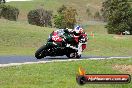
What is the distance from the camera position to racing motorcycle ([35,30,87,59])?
25.7 meters

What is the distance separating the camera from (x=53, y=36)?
2614 cm

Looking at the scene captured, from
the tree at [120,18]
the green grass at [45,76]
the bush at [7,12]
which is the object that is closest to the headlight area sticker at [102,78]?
the green grass at [45,76]

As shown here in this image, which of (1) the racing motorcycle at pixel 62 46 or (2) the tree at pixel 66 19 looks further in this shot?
(2) the tree at pixel 66 19

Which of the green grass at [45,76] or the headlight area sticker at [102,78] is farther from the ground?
the headlight area sticker at [102,78]

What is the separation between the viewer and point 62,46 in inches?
1025

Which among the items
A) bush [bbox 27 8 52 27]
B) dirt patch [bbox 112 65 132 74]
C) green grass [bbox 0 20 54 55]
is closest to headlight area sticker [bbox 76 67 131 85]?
dirt patch [bbox 112 65 132 74]

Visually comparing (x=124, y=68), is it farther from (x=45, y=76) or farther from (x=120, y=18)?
(x=120, y=18)

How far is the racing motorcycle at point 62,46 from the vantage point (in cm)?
2568

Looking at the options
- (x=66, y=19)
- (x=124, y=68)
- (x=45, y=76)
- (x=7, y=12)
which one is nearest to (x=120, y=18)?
(x=66, y=19)

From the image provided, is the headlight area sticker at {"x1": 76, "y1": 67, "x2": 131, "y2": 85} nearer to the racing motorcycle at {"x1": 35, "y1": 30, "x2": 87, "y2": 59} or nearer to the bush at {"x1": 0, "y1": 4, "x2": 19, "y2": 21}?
the racing motorcycle at {"x1": 35, "y1": 30, "x2": 87, "y2": 59}

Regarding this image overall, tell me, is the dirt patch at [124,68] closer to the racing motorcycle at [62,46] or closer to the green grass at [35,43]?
the racing motorcycle at [62,46]

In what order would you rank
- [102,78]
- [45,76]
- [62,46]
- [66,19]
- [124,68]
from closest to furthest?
[102,78] → [45,76] → [124,68] → [62,46] → [66,19]

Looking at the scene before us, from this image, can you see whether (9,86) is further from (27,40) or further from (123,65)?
(27,40)

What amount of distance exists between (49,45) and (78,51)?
1.95 meters
